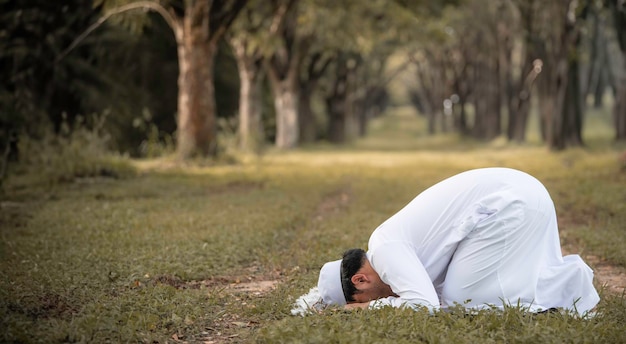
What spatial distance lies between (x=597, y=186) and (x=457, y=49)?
3664 centimetres

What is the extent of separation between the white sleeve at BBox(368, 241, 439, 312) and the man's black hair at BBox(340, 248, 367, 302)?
0.60 ft

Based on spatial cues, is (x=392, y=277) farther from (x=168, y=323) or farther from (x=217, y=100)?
(x=217, y=100)

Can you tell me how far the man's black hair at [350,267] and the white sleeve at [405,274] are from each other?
7.2 inches

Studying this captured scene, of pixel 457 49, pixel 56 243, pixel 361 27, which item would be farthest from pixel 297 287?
pixel 457 49

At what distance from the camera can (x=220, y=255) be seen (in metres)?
8.14

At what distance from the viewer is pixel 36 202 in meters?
12.3

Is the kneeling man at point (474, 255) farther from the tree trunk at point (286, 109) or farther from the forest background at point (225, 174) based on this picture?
the tree trunk at point (286, 109)

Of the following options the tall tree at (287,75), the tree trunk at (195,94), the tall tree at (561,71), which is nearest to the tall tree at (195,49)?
the tree trunk at (195,94)

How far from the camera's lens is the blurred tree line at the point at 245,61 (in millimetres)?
19719

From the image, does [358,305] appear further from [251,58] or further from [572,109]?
[251,58]

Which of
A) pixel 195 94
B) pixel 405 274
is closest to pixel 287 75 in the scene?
pixel 195 94

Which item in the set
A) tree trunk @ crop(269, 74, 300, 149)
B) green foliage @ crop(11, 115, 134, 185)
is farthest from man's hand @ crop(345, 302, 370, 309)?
tree trunk @ crop(269, 74, 300, 149)

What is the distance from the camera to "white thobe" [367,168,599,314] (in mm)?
5094

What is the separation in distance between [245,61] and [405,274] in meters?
24.8
